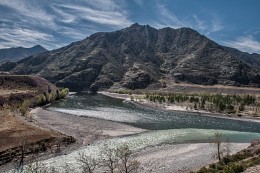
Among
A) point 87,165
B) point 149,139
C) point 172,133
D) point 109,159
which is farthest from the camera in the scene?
point 172,133

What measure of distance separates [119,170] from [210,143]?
135ft

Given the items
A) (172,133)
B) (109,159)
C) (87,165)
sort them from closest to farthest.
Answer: (87,165) < (109,159) < (172,133)

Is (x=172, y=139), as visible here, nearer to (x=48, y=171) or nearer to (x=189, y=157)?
(x=189, y=157)

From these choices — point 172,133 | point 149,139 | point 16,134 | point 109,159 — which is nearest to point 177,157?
point 109,159

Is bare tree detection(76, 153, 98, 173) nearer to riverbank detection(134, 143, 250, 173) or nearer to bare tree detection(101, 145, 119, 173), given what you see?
bare tree detection(101, 145, 119, 173)

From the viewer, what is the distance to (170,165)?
73438 millimetres

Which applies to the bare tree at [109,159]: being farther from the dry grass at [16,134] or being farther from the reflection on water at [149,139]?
the dry grass at [16,134]

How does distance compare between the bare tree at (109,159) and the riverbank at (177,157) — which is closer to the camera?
the bare tree at (109,159)

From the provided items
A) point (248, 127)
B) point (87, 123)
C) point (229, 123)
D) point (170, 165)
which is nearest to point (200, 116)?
point (229, 123)

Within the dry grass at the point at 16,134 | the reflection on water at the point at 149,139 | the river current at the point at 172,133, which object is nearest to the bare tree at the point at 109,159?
the reflection on water at the point at 149,139

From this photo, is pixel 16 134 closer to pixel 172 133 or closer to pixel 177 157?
pixel 177 157

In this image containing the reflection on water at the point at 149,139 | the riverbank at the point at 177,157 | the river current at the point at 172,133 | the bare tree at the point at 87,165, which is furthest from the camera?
the river current at the point at 172,133

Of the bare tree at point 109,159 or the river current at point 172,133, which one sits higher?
the river current at point 172,133

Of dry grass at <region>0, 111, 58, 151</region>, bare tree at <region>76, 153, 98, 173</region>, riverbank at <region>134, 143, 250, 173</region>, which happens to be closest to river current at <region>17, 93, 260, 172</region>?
bare tree at <region>76, 153, 98, 173</region>
